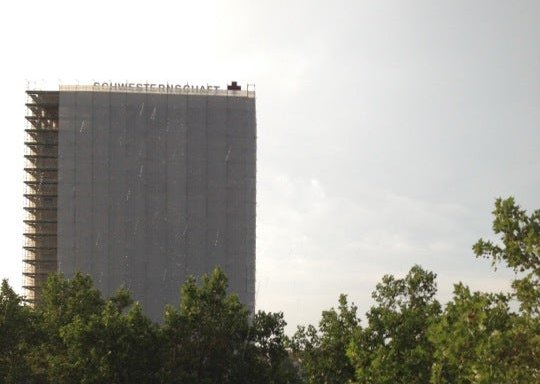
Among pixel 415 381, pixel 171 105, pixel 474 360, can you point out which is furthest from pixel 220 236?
pixel 474 360

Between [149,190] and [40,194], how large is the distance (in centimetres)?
1532

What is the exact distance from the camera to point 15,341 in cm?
5006

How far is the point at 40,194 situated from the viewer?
10431 cm

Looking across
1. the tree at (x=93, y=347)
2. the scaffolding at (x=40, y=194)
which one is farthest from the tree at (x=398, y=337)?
the scaffolding at (x=40, y=194)

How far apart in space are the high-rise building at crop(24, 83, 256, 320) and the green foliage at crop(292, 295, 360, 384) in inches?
2056

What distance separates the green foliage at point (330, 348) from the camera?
1822 inches

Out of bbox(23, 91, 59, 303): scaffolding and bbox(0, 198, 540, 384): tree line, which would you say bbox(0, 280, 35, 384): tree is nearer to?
bbox(0, 198, 540, 384): tree line

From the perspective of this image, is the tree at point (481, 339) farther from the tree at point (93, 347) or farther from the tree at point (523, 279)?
the tree at point (93, 347)

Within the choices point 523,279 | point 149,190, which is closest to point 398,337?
point 523,279

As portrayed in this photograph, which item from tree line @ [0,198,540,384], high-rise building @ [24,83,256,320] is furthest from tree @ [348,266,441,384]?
high-rise building @ [24,83,256,320]

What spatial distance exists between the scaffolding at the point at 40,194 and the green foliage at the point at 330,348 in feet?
205

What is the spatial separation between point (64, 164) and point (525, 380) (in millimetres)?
83079

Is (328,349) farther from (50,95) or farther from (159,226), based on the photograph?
(50,95)

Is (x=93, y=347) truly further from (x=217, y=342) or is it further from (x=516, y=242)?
(x=516, y=242)
